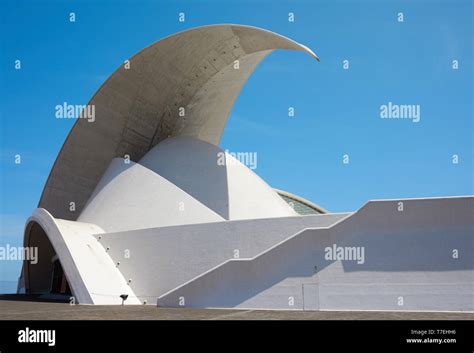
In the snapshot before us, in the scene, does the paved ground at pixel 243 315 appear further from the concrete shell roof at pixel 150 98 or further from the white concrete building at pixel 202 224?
the concrete shell roof at pixel 150 98

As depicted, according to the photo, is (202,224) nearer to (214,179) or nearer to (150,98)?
(214,179)

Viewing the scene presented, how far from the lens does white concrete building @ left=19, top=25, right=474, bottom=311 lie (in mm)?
11070

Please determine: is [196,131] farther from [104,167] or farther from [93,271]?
[93,271]

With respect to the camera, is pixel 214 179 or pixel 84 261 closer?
pixel 84 261

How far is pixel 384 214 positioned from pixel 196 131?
14.5 m

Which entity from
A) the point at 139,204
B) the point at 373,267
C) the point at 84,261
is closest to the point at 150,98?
the point at 139,204

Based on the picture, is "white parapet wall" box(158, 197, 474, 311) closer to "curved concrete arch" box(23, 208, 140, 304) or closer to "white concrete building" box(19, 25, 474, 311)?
"white concrete building" box(19, 25, 474, 311)

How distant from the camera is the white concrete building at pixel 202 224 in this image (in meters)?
11.1

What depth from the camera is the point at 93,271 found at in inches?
619

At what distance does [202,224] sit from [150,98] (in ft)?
27.3

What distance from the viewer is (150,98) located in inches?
842

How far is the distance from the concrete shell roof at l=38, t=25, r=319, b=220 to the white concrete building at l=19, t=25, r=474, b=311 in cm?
6

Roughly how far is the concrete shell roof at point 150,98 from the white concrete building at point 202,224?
0.20 feet
